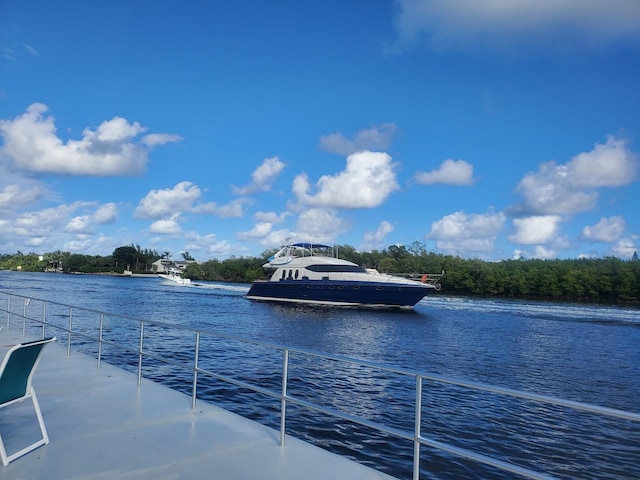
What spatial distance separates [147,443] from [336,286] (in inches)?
1402

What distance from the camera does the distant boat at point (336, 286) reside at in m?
38.1

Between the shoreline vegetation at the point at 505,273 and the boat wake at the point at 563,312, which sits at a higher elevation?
the shoreline vegetation at the point at 505,273

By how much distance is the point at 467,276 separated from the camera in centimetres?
8506

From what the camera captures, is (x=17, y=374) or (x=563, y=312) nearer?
(x=17, y=374)

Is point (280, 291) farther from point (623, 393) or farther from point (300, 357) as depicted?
point (623, 393)

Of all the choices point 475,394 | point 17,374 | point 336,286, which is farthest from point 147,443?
point 336,286

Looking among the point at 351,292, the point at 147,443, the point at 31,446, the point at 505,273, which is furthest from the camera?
the point at 505,273

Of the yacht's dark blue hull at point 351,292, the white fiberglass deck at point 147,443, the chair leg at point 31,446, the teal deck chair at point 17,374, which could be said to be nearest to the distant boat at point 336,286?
the yacht's dark blue hull at point 351,292

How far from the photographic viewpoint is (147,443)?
3930 millimetres

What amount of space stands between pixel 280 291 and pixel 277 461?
1540 inches

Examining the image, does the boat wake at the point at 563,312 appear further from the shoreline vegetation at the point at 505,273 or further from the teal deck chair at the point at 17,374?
the teal deck chair at the point at 17,374

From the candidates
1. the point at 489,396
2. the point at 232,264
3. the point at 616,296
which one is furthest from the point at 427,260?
the point at 489,396

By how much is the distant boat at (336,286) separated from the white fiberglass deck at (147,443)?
32.7 m

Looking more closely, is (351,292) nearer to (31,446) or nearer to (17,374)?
(31,446)
